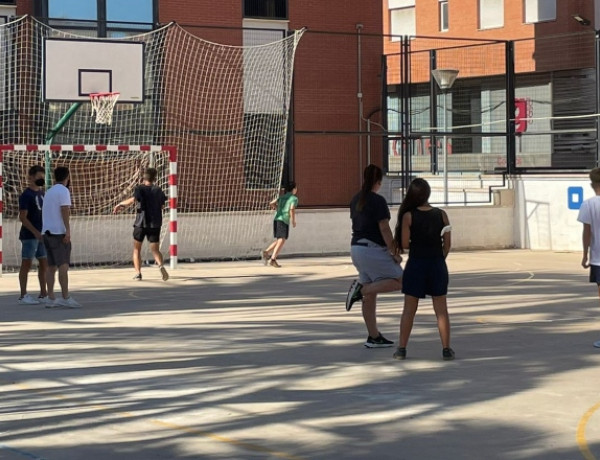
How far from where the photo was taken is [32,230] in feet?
54.4

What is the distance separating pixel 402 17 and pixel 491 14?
15.6 ft

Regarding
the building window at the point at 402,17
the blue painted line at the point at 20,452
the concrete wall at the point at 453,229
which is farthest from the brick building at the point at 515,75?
the blue painted line at the point at 20,452

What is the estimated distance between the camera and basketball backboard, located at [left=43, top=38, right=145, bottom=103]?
76.1ft

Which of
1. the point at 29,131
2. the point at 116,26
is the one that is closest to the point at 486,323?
the point at 29,131

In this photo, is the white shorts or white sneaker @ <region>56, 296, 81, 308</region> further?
white sneaker @ <region>56, 296, 81, 308</region>

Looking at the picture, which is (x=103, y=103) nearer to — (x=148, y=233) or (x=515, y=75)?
(x=148, y=233)

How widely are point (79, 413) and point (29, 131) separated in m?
17.7

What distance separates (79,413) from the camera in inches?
343

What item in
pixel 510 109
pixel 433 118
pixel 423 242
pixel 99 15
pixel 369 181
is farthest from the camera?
pixel 433 118

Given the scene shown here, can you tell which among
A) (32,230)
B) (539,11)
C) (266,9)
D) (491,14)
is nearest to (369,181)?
(32,230)

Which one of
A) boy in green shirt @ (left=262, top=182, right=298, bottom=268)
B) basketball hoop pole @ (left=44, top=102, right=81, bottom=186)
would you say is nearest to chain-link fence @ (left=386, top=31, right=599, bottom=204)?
boy in green shirt @ (left=262, top=182, right=298, bottom=268)

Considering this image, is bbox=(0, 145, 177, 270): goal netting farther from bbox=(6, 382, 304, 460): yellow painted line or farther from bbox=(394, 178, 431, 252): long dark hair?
bbox=(6, 382, 304, 460): yellow painted line

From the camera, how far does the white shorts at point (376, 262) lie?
466 inches

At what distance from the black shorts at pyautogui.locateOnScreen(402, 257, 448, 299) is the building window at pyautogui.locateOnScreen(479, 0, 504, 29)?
115 ft
